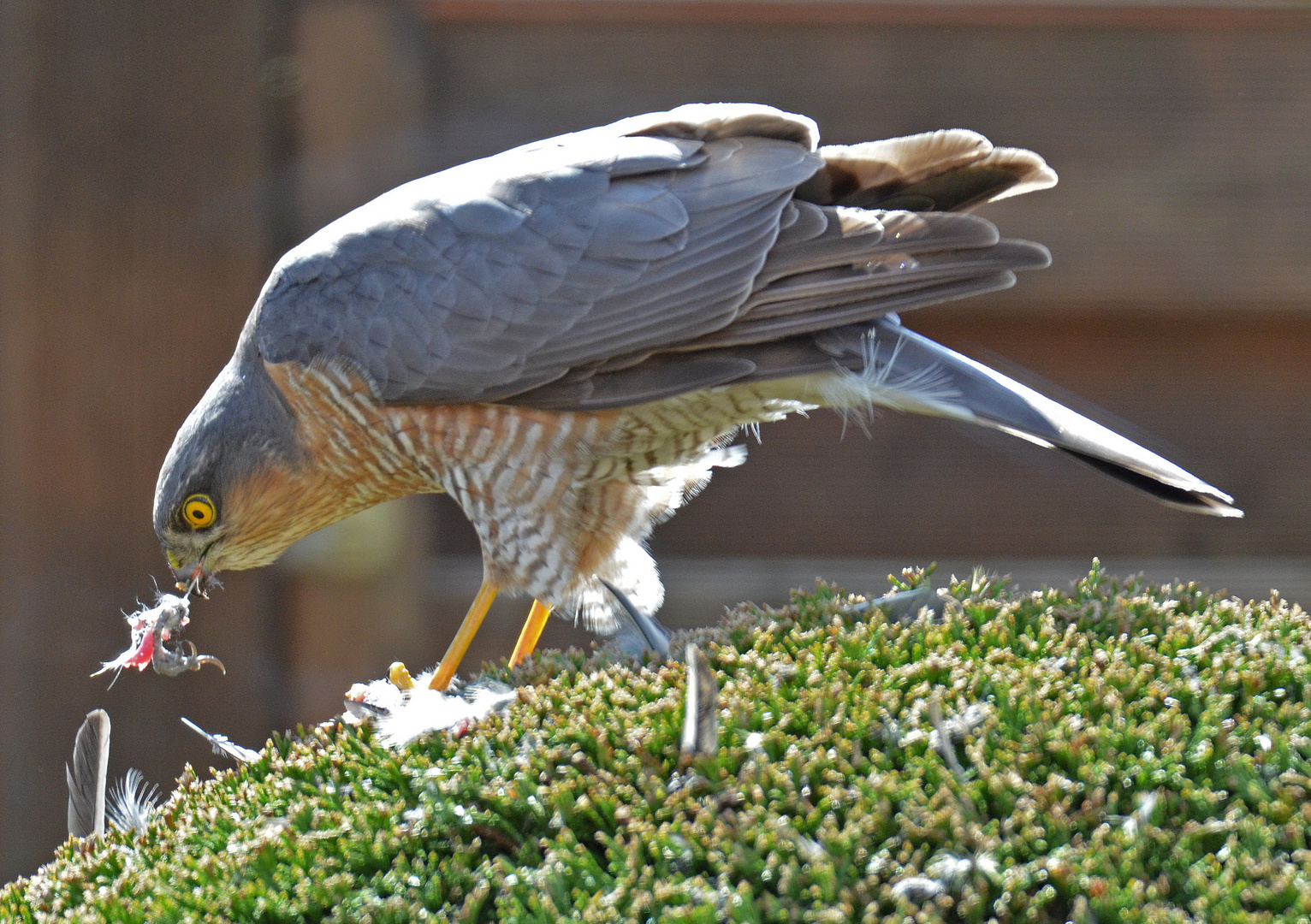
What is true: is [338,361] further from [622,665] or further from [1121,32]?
[1121,32]

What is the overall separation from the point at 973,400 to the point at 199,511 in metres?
1.45

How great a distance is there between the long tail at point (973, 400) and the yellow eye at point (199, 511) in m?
1.19

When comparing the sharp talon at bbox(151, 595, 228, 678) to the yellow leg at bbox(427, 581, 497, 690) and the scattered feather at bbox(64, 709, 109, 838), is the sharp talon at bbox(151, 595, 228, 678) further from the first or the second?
the yellow leg at bbox(427, 581, 497, 690)

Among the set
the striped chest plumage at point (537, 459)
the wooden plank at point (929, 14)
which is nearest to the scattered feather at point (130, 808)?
the striped chest plumage at point (537, 459)

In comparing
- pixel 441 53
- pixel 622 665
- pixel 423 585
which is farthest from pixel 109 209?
pixel 622 665

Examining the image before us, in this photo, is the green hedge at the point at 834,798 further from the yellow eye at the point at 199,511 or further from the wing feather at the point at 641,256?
the yellow eye at the point at 199,511

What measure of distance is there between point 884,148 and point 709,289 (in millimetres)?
382

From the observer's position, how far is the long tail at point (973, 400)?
1614 mm

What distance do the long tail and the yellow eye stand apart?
1.19 m

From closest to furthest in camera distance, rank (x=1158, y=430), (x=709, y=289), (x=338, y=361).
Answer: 1. (x=709, y=289)
2. (x=338, y=361)
3. (x=1158, y=430)

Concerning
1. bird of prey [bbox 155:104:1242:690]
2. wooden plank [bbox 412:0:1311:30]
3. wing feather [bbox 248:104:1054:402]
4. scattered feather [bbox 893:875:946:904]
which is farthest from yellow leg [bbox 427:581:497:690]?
wooden plank [bbox 412:0:1311:30]

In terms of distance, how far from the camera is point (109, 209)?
313cm

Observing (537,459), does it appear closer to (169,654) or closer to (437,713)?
(437,713)

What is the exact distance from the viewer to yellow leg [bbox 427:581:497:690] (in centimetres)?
201
